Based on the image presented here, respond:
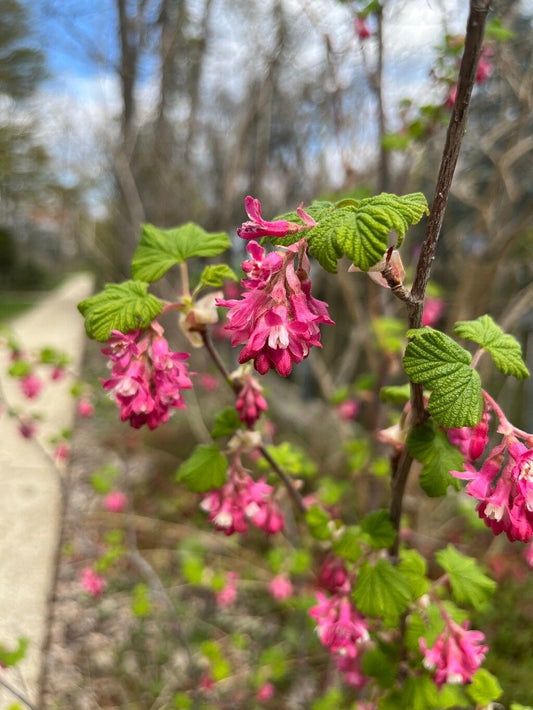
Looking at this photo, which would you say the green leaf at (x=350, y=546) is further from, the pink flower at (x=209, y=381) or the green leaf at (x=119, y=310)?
the pink flower at (x=209, y=381)

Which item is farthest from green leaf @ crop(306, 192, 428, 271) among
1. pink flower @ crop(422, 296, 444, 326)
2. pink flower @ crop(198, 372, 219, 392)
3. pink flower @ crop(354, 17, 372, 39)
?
pink flower @ crop(198, 372, 219, 392)

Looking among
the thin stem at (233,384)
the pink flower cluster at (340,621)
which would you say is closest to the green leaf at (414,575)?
the pink flower cluster at (340,621)

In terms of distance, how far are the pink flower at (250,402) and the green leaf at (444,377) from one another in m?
0.39

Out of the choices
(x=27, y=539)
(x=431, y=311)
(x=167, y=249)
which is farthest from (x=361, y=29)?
(x=27, y=539)

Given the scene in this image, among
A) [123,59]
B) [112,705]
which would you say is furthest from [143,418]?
[123,59]

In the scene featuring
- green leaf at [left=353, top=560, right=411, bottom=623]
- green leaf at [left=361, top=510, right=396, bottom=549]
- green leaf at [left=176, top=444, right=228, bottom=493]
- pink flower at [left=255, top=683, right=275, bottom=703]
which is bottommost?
pink flower at [left=255, top=683, right=275, bottom=703]

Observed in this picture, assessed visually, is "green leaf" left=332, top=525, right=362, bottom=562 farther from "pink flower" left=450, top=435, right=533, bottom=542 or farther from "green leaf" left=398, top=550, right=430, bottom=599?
"pink flower" left=450, top=435, right=533, bottom=542

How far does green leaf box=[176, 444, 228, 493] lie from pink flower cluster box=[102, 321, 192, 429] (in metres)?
0.21

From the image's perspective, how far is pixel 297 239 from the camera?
25.8 inches

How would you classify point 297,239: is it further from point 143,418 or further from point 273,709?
point 273,709

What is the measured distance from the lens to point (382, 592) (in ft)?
3.08

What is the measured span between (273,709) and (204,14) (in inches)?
152

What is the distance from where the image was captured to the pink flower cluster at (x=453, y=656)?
0.99 meters

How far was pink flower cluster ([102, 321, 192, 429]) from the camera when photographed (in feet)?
2.74
